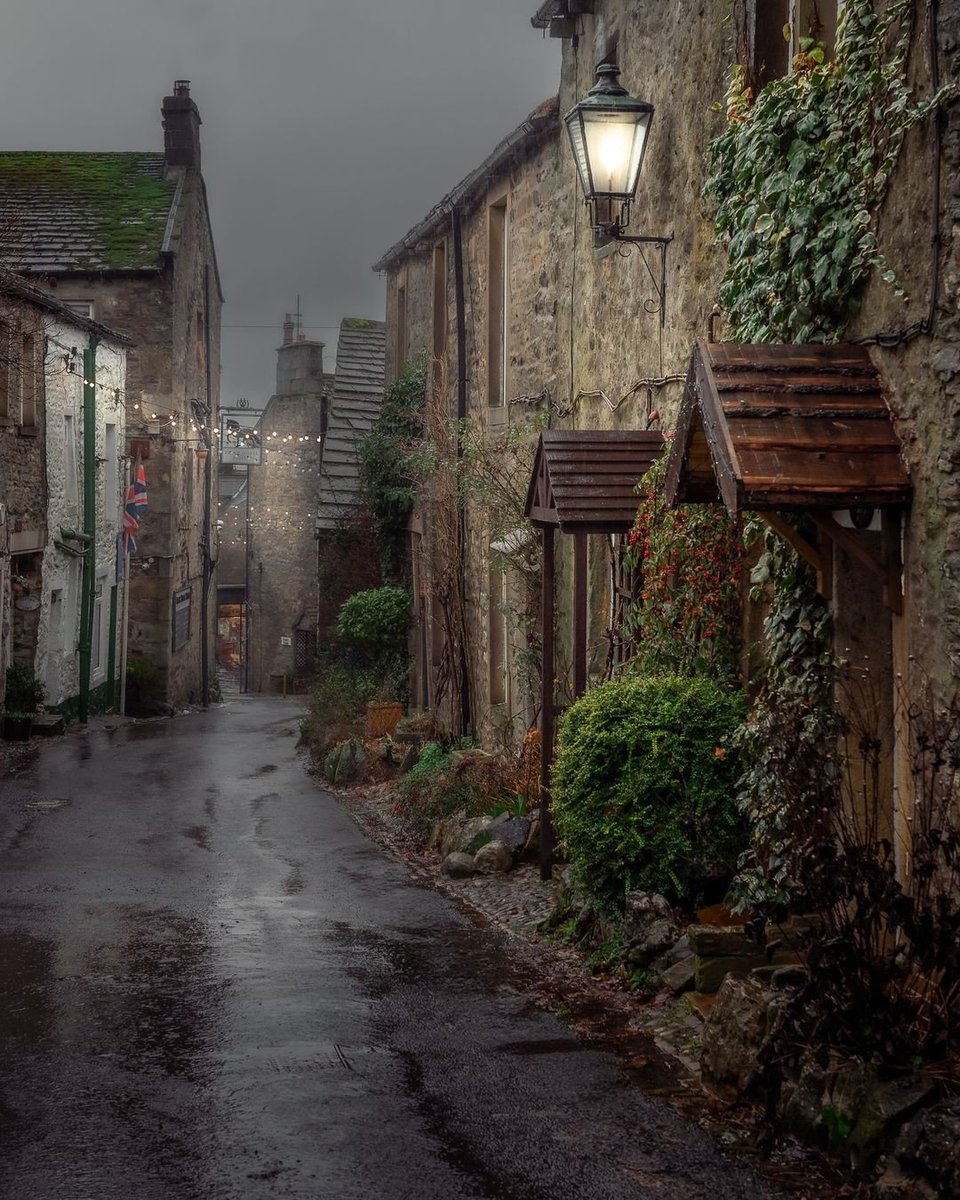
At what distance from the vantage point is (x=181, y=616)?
29.9 metres

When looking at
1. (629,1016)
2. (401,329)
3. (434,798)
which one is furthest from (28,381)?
(629,1016)

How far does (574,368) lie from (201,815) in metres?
6.11

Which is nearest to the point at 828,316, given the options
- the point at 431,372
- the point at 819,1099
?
the point at 819,1099

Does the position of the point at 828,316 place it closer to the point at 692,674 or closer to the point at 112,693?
the point at 692,674

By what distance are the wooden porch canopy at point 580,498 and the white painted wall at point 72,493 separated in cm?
1253

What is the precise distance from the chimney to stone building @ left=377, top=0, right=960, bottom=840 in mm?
13051

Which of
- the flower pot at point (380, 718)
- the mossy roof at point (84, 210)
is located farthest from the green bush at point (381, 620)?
the mossy roof at point (84, 210)

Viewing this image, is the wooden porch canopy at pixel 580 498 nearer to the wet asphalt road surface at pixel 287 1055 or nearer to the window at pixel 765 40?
the wet asphalt road surface at pixel 287 1055

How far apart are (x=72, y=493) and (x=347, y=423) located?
645 cm

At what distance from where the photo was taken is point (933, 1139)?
4.14 meters

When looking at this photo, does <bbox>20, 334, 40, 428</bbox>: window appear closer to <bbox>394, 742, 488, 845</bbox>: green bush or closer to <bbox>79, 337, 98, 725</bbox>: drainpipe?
<bbox>79, 337, 98, 725</bbox>: drainpipe

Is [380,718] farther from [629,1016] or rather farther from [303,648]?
[303,648]

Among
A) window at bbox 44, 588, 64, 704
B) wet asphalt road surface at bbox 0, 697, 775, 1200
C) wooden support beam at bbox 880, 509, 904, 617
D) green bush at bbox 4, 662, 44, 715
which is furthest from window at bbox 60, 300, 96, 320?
wooden support beam at bbox 880, 509, 904, 617

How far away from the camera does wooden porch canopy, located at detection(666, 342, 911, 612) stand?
5656mm
